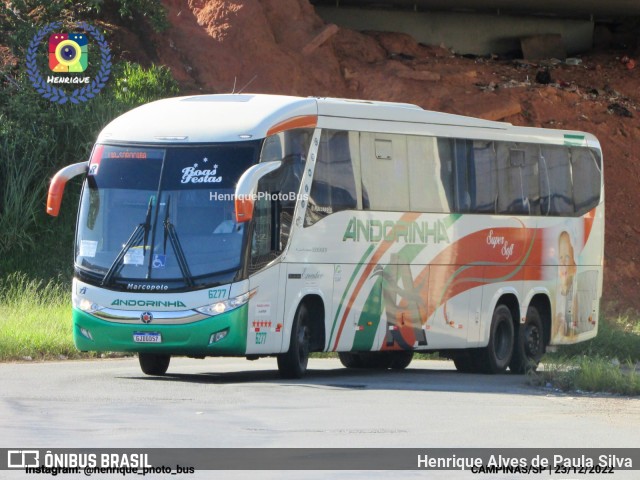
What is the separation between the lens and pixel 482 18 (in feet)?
154

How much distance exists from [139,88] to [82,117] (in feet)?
6.97

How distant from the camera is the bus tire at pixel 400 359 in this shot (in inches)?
914

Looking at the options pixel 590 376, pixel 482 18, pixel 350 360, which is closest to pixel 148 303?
pixel 590 376

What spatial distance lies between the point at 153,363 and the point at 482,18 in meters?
30.0

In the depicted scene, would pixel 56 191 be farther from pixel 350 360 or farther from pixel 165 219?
pixel 350 360

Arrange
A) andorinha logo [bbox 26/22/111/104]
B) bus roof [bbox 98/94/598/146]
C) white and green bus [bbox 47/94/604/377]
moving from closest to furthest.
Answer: white and green bus [bbox 47/94/604/377]
bus roof [bbox 98/94/598/146]
andorinha logo [bbox 26/22/111/104]

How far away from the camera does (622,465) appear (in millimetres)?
11039

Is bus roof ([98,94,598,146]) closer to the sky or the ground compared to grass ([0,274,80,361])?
closer to the sky

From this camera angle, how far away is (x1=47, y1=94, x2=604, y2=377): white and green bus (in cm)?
1766

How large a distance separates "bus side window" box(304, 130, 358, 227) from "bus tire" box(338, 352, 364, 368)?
12.8ft

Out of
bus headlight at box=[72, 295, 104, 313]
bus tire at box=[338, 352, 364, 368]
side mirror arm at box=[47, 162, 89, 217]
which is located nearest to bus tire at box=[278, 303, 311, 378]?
bus headlight at box=[72, 295, 104, 313]

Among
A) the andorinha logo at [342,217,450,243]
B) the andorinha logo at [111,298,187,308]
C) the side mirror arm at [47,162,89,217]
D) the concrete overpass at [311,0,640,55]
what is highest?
the concrete overpass at [311,0,640,55]

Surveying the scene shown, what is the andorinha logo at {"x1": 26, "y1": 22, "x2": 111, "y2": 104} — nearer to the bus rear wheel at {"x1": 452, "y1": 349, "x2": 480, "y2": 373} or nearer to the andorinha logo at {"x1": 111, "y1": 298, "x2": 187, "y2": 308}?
the bus rear wheel at {"x1": 452, "y1": 349, "x2": 480, "y2": 373}

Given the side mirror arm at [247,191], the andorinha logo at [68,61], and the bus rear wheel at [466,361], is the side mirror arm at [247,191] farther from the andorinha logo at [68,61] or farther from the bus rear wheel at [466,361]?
the andorinha logo at [68,61]
